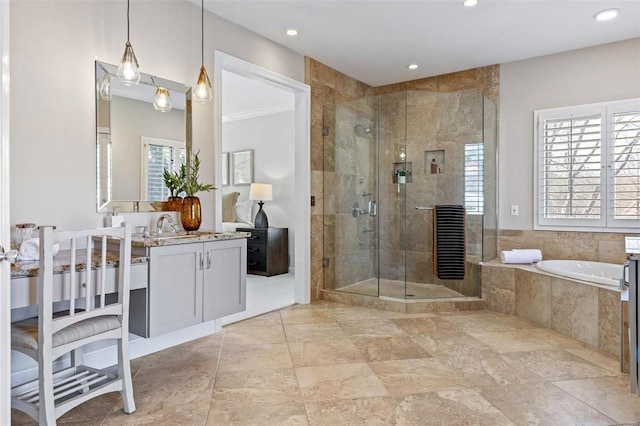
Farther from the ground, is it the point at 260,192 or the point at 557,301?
the point at 260,192

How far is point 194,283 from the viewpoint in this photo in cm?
251

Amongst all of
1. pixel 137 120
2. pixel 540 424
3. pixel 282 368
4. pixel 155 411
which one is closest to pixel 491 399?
pixel 540 424

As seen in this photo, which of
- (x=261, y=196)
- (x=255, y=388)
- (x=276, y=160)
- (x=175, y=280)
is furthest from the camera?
(x=276, y=160)

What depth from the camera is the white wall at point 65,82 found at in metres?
2.17

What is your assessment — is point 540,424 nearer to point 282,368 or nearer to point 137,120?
point 282,368

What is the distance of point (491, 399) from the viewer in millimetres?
2127

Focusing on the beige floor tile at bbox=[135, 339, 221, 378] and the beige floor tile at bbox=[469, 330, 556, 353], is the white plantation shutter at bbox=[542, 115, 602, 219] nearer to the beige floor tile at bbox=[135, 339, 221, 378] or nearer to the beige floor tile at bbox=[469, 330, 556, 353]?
the beige floor tile at bbox=[469, 330, 556, 353]

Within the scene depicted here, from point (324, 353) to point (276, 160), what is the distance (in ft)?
12.8

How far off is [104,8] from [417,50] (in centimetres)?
281

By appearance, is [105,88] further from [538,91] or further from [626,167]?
[626,167]

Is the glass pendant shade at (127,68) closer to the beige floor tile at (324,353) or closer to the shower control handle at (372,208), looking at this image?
the beige floor tile at (324,353)

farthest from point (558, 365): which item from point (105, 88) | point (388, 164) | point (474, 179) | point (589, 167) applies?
point (105, 88)

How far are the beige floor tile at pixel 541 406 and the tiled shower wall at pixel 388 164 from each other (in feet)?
6.79

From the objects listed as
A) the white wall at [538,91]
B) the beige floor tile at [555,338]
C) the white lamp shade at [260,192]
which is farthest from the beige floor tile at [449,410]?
the white lamp shade at [260,192]
